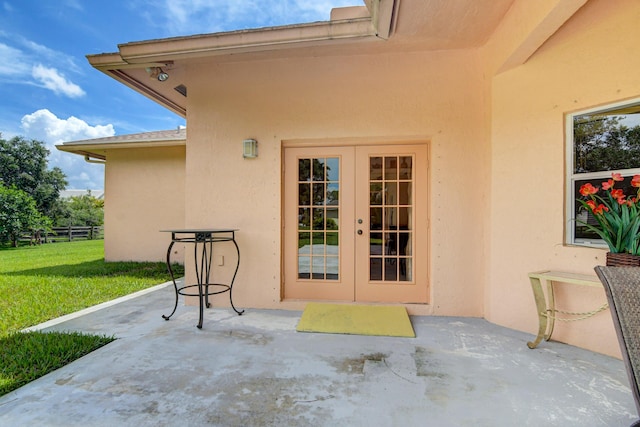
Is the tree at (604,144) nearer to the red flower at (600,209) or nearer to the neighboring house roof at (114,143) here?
the red flower at (600,209)

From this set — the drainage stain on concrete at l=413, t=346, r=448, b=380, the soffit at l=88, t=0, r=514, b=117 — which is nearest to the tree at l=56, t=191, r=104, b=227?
the soffit at l=88, t=0, r=514, b=117

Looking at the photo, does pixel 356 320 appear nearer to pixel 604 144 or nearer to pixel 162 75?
pixel 604 144

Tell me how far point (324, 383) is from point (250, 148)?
2.93 metres

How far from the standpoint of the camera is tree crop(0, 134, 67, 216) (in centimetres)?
1673

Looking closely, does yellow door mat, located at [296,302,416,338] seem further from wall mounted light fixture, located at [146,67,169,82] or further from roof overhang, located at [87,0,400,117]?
wall mounted light fixture, located at [146,67,169,82]

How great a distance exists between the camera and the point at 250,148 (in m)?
3.93

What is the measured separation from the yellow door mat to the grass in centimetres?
214

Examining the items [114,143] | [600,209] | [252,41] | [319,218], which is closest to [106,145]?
[114,143]

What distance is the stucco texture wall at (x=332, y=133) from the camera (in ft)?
12.0

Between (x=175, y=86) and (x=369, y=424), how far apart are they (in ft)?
16.0

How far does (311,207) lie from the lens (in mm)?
4098

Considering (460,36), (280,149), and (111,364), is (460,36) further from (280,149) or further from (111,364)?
(111,364)

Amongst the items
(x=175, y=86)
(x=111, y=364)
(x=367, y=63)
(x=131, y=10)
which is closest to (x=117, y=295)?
(x=111, y=364)

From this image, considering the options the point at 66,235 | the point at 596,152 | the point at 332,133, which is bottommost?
the point at 66,235
